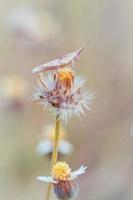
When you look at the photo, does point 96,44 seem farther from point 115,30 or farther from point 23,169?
point 23,169

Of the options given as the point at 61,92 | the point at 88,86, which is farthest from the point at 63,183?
the point at 88,86

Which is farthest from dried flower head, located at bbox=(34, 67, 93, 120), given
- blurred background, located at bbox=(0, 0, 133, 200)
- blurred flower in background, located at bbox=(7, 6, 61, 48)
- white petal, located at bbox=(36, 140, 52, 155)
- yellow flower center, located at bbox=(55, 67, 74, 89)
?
blurred flower in background, located at bbox=(7, 6, 61, 48)

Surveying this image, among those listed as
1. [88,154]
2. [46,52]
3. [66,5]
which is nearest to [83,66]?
[46,52]

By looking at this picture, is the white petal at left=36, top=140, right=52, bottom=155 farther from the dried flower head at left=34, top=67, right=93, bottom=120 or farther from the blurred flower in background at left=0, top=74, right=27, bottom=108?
the blurred flower in background at left=0, top=74, right=27, bottom=108

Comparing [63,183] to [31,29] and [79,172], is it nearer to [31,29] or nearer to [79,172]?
[79,172]

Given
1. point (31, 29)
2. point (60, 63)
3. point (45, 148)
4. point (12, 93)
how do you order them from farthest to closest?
point (31, 29) < point (12, 93) < point (45, 148) < point (60, 63)

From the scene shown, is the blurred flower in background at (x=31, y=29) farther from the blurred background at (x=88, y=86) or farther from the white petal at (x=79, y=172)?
the white petal at (x=79, y=172)
